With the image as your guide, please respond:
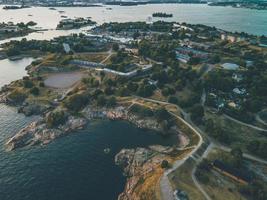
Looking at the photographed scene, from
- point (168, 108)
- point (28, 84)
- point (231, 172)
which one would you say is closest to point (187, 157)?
point (231, 172)

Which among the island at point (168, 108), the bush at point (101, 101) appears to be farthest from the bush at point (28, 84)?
the bush at point (101, 101)

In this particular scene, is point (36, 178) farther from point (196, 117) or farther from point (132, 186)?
point (196, 117)

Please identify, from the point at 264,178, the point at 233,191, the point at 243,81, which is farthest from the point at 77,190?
the point at 243,81

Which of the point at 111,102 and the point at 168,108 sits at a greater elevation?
the point at 111,102

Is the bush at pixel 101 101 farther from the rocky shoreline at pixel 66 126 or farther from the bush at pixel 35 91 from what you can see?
the bush at pixel 35 91

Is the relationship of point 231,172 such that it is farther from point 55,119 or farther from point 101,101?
point 55,119

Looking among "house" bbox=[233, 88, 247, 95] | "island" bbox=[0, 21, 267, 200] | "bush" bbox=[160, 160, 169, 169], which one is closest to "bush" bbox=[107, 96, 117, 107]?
"island" bbox=[0, 21, 267, 200]

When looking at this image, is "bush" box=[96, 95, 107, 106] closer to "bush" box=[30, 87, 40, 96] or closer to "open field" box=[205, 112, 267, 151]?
"bush" box=[30, 87, 40, 96]
